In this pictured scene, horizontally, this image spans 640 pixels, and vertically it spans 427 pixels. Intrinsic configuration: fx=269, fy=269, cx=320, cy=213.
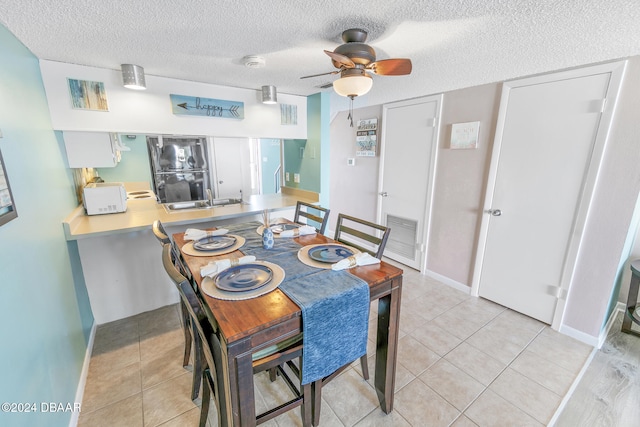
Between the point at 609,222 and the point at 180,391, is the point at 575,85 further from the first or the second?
the point at 180,391

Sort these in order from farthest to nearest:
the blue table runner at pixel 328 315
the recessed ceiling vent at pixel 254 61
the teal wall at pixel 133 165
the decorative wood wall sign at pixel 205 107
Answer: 1. the teal wall at pixel 133 165
2. the decorative wood wall sign at pixel 205 107
3. the recessed ceiling vent at pixel 254 61
4. the blue table runner at pixel 328 315

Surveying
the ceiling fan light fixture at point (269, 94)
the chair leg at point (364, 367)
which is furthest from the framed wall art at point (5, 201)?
the ceiling fan light fixture at point (269, 94)

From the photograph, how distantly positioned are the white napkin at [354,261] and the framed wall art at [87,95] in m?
2.19

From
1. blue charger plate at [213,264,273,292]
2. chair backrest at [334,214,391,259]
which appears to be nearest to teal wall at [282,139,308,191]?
chair backrest at [334,214,391,259]

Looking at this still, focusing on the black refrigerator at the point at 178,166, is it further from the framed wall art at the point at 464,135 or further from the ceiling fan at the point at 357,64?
the framed wall art at the point at 464,135

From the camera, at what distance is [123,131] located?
2215 mm

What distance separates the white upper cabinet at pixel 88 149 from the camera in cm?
207

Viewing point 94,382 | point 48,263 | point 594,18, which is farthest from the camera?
point 94,382

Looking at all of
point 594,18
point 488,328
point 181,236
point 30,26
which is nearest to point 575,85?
point 594,18

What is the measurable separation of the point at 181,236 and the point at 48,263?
0.70 meters

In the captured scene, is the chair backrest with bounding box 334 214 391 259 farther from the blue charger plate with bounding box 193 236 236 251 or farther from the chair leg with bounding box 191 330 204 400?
the chair leg with bounding box 191 330 204 400

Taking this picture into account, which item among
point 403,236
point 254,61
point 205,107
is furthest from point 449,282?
point 205,107

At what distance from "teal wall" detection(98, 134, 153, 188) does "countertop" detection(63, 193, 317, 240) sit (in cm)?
119

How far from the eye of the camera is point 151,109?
229 centimetres
